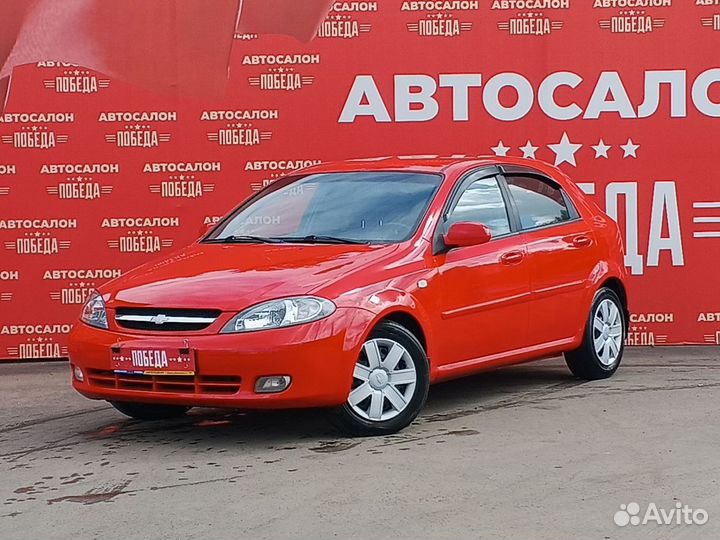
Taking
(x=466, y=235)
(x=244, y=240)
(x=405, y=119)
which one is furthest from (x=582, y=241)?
(x=405, y=119)

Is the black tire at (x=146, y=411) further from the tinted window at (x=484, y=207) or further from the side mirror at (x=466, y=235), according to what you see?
the tinted window at (x=484, y=207)

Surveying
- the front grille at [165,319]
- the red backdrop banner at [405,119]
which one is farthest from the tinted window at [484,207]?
the red backdrop banner at [405,119]

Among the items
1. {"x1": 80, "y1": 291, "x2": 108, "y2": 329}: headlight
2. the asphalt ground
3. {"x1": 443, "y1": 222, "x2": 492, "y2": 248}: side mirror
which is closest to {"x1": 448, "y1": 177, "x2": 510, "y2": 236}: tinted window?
{"x1": 443, "y1": 222, "x2": 492, "y2": 248}: side mirror

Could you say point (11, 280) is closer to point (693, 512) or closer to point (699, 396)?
point (699, 396)

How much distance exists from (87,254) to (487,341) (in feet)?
13.8

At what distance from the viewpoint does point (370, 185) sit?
7.95 m

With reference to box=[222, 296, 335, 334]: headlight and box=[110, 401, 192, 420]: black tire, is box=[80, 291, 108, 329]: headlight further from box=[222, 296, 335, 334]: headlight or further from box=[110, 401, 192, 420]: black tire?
box=[222, 296, 335, 334]: headlight

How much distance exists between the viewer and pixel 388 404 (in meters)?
6.91

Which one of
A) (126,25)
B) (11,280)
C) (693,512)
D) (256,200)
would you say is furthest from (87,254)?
(693,512)

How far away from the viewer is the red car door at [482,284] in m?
7.39

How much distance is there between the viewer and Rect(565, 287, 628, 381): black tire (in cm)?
866

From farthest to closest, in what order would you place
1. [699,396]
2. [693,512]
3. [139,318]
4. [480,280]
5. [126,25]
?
[126,25], [699,396], [480,280], [139,318], [693,512]

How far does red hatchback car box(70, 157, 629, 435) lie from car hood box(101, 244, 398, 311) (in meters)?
0.01

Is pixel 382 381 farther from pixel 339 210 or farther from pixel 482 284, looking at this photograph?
pixel 339 210
